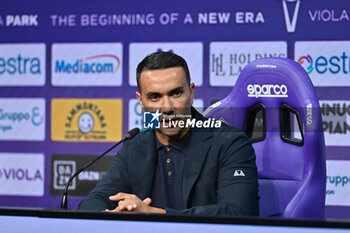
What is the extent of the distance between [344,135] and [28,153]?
2.26m

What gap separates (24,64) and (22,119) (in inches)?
16.2

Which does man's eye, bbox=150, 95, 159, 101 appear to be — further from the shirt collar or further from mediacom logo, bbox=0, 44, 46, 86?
mediacom logo, bbox=0, 44, 46, 86

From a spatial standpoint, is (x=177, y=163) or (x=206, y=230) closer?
(x=206, y=230)

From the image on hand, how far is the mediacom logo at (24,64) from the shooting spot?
3.81m

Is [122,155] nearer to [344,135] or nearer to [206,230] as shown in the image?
[206,230]

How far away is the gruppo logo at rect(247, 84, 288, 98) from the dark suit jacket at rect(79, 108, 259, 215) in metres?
0.25


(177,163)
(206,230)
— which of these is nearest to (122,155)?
(177,163)

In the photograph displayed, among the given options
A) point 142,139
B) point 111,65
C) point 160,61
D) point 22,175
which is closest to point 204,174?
point 142,139

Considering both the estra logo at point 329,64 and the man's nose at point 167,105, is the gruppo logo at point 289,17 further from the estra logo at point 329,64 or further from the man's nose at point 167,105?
the man's nose at point 167,105

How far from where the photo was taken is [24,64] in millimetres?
3832

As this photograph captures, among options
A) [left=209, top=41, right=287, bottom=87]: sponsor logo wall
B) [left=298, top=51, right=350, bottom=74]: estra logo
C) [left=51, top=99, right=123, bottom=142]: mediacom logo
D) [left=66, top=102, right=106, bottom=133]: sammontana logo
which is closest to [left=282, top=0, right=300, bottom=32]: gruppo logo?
[left=209, top=41, right=287, bottom=87]: sponsor logo wall

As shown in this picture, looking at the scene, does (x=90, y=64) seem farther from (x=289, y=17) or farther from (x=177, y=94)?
(x=177, y=94)

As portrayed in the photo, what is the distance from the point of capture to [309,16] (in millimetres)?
3428

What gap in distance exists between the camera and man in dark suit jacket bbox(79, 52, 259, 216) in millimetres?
1543
